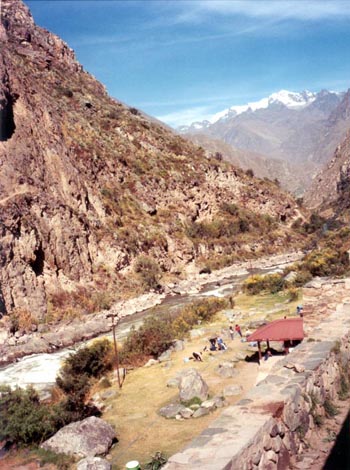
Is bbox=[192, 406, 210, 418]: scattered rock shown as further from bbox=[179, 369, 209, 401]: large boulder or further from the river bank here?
the river bank

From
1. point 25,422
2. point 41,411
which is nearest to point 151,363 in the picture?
point 41,411

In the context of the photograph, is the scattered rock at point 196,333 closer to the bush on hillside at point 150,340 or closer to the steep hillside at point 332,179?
the bush on hillside at point 150,340

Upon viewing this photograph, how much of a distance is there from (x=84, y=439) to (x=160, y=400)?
3032 mm

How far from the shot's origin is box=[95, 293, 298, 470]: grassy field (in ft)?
34.6

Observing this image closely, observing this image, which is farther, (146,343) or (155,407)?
(146,343)

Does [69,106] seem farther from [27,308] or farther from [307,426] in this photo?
[307,426]

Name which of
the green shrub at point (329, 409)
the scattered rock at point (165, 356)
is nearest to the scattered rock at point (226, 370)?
the scattered rock at point (165, 356)

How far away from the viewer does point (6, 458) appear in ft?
38.7

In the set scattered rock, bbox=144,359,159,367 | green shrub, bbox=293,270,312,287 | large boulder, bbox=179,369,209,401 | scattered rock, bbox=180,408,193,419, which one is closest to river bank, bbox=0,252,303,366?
scattered rock, bbox=144,359,159,367

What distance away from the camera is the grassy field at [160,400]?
34.6ft

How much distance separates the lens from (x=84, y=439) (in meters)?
11.1

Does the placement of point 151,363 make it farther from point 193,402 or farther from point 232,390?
point 232,390

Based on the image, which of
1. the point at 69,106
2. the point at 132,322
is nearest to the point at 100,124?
the point at 69,106

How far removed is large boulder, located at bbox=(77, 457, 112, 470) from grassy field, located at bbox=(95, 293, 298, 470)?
37 centimetres
